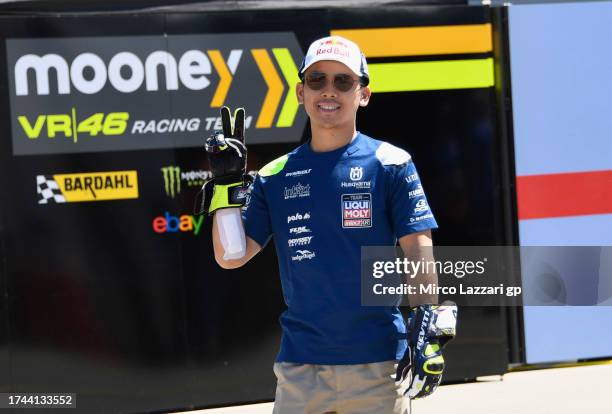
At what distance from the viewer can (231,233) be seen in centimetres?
370

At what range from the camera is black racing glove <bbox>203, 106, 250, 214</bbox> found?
370 centimetres

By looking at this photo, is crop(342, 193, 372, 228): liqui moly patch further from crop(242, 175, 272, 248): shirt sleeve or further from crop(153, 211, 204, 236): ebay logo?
crop(153, 211, 204, 236): ebay logo

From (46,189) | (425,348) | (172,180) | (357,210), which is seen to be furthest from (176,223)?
(425,348)

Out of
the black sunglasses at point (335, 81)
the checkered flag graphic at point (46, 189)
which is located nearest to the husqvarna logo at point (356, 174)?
the black sunglasses at point (335, 81)

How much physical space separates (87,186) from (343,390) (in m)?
3.49

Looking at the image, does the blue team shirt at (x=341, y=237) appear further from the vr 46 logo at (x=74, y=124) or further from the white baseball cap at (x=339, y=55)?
the vr 46 logo at (x=74, y=124)

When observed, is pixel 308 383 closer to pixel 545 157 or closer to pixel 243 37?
pixel 243 37

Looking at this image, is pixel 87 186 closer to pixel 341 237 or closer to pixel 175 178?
pixel 175 178

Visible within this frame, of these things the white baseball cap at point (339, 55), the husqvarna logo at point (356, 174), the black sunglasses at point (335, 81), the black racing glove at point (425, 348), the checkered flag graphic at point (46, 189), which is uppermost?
the white baseball cap at point (339, 55)

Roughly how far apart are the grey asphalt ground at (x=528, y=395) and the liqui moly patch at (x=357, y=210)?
3.28 m

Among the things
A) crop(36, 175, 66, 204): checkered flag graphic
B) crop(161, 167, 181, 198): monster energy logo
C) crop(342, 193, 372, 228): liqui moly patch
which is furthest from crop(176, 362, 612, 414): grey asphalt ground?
crop(342, 193, 372, 228): liqui moly patch

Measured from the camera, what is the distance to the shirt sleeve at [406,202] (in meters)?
3.53

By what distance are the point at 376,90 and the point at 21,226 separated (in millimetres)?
2437

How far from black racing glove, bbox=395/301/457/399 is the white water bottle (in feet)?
2.13
